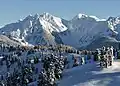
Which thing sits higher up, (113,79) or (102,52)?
(102,52)

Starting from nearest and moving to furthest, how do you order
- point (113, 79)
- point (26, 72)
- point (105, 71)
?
point (113, 79) → point (105, 71) → point (26, 72)

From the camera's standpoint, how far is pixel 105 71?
14775cm

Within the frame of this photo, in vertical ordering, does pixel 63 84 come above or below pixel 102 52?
below

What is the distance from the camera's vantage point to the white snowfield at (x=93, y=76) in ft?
434

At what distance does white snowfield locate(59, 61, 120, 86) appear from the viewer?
13225 centimetres

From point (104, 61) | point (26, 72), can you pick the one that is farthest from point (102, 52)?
point (26, 72)

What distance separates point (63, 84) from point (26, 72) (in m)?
24.5

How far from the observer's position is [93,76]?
142500mm

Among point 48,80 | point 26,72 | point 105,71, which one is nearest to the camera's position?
point 48,80

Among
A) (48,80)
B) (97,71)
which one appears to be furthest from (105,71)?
(48,80)

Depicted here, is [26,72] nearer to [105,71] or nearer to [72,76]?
[72,76]

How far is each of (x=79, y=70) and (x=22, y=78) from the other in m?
23.8

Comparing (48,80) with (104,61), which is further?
(104,61)

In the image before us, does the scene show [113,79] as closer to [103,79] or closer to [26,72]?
[103,79]
